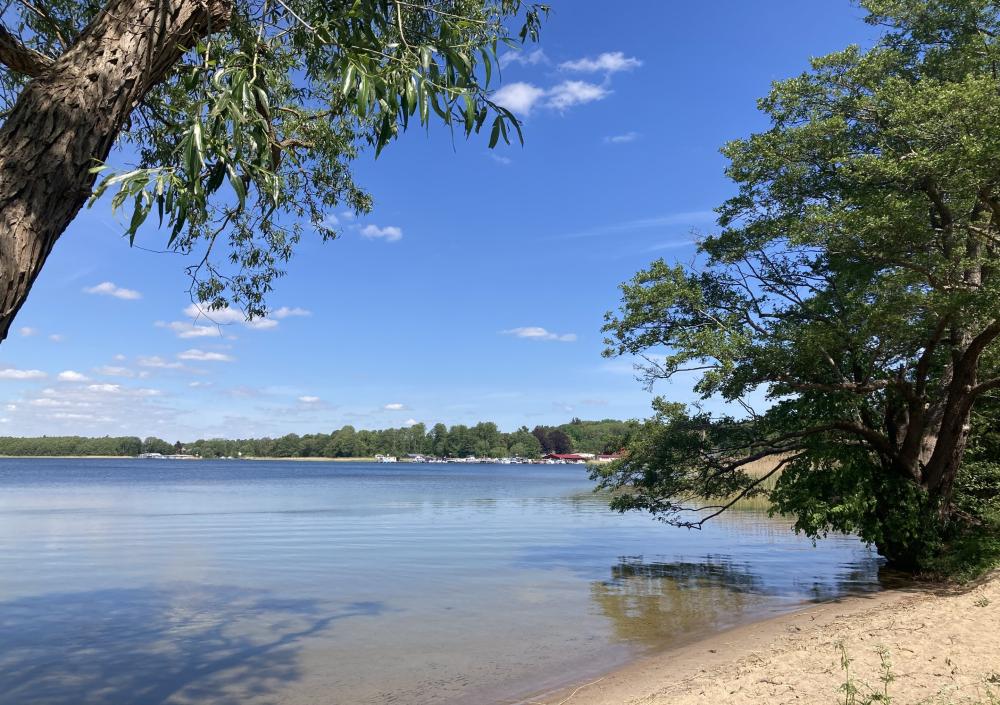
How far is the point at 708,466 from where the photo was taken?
1641 centimetres

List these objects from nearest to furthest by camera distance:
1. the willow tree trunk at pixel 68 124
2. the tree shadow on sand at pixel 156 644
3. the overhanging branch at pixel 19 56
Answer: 1. the willow tree trunk at pixel 68 124
2. the overhanging branch at pixel 19 56
3. the tree shadow on sand at pixel 156 644

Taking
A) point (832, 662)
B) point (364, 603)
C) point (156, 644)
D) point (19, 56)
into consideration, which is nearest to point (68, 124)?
point (19, 56)

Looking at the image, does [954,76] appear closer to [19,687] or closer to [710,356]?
[710,356]

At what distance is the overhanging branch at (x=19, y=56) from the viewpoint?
15.2ft

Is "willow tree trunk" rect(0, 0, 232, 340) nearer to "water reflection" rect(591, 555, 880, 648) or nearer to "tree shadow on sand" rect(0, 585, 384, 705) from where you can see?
"tree shadow on sand" rect(0, 585, 384, 705)

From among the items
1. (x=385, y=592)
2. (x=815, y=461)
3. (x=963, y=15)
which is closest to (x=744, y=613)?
(x=815, y=461)

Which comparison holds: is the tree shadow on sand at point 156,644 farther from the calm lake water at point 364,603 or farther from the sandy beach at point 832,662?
the sandy beach at point 832,662

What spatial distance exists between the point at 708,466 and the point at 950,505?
477 centimetres

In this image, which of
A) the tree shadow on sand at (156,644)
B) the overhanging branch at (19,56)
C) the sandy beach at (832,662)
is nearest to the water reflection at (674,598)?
the sandy beach at (832,662)

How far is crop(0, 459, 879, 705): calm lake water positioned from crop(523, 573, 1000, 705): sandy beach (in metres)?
0.98

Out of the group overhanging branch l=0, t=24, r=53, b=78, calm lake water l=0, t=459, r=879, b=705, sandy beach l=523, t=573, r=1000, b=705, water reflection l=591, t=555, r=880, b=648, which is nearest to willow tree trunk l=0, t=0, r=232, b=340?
overhanging branch l=0, t=24, r=53, b=78

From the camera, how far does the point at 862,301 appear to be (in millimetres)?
12867

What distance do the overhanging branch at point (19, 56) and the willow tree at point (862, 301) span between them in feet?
37.3

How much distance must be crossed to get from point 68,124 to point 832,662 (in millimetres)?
7695
